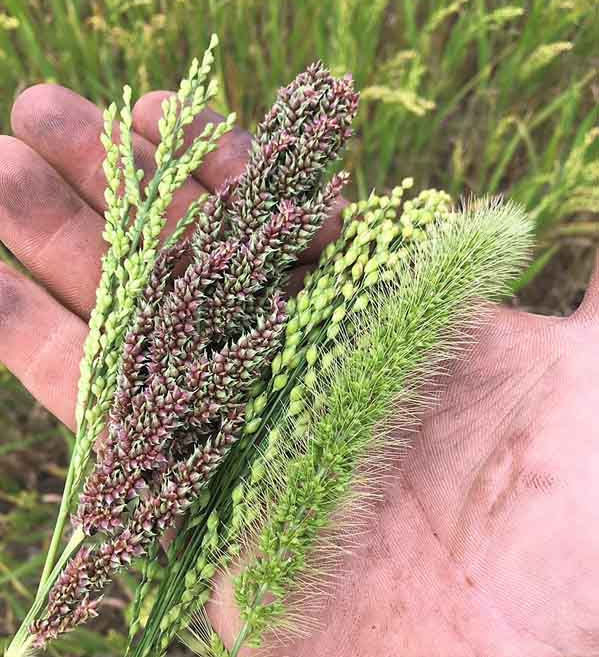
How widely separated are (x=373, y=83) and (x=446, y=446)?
1231 millimetres

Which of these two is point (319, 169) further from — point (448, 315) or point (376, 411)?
point (376, 411)

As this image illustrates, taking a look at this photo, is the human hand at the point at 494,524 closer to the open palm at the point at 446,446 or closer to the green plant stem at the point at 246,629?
the open palm at the point at 446,446

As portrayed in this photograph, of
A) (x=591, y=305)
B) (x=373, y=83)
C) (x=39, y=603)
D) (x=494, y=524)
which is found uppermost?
(x=373, y=83)

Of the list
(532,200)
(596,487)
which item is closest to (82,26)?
Result: (532,200)

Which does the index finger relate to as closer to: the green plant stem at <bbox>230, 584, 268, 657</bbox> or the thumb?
the thumb

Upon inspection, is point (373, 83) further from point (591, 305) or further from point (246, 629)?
point (246, 629)

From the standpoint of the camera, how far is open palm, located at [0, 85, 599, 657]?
145 cm

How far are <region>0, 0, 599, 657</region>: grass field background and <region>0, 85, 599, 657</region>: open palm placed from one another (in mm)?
348

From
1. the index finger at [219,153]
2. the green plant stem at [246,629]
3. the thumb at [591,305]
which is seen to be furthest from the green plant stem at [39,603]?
the thumb at [591,305]

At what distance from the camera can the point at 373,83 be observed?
7.09 feet

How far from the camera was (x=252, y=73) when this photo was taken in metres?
2.27

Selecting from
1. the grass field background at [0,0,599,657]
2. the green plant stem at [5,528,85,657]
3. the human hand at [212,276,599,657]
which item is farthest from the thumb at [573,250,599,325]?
the green plant stem at [5,528,85,657]

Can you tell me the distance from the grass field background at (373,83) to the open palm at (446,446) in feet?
1.14

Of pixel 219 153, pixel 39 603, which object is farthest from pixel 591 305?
pixel 39 603
